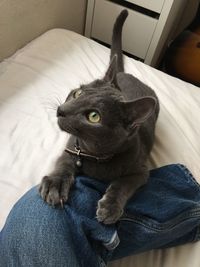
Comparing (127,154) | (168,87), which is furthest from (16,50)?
(127,154)

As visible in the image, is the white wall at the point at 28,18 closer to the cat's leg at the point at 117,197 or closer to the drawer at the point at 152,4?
the drawer at the point at 152,4

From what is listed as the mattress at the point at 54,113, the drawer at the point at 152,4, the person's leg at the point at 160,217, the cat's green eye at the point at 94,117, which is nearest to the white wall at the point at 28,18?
the mattress at the point at 54,113

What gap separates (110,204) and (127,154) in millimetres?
132

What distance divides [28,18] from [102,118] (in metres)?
0.78

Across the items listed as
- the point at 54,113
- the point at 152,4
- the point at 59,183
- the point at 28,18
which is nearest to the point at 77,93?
the point at 59,183

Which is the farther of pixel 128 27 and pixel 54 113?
pixel 128 27

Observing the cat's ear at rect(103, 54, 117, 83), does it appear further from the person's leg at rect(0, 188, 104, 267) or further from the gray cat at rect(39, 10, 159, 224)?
Result: the person's leg at rect(0, 188, 104, 267)

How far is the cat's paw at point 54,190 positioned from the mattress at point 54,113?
15 centimetres

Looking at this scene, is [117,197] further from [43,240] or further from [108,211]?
[43,240]

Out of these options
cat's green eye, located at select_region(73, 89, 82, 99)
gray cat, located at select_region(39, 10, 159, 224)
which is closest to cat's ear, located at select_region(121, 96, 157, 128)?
gray cat, located at select_region(39, 10, 159, 224)

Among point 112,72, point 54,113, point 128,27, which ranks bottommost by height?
point 54,113

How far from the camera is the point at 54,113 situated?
97cm

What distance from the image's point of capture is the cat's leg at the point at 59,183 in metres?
0.61

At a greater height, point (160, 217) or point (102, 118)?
point (102, 118)
